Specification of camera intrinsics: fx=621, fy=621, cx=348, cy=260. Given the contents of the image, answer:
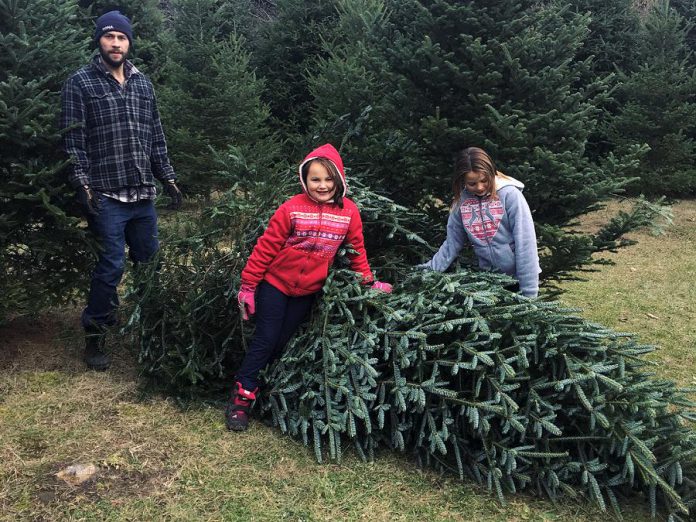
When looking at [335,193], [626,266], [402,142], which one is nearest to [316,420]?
[335,193]

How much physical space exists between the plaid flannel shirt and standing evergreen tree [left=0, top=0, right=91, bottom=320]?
0.13 m

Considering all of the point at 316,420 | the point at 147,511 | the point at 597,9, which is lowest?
the point at 147,511

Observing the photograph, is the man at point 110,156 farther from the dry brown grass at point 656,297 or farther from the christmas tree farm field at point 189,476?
the dry brown grass at point 656,297

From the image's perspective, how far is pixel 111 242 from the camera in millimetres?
3885

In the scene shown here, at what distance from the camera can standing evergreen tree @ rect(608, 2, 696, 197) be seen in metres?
9.89

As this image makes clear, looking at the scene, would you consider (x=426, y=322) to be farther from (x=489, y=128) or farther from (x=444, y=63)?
(x=444, y=63)

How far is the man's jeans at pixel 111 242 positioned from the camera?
3874 millimetres

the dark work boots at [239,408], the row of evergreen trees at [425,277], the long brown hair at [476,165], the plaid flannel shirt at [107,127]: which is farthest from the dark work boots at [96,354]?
the long brown hair at [476,165]

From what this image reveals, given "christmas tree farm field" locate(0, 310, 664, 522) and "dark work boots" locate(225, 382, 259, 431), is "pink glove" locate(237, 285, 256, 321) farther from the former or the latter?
"christmas tree farm field" locate(0, 310, 664, 522)

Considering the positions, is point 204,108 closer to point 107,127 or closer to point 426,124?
point 107,127

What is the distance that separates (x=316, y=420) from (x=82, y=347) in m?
2.16

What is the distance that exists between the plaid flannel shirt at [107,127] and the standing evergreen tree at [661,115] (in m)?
8.10

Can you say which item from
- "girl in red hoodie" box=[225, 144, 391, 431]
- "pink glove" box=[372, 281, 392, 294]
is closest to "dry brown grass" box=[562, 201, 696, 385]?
"pink glove" box=[372, 281, 392, 294]

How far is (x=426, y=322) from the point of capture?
9.98 ft
